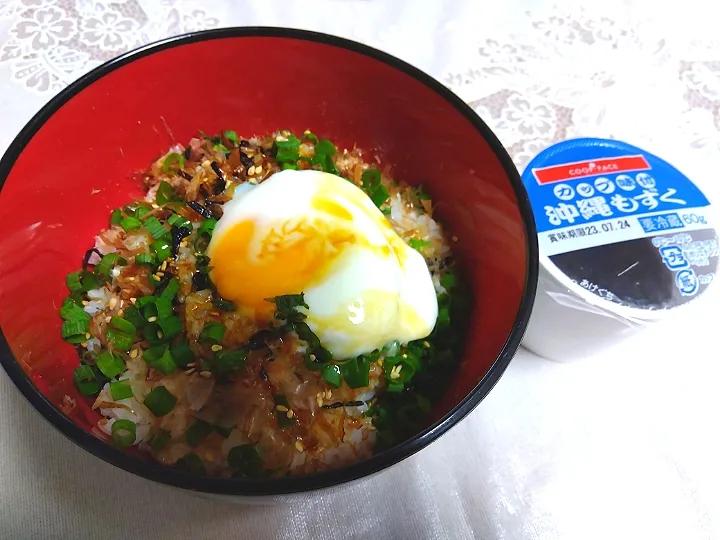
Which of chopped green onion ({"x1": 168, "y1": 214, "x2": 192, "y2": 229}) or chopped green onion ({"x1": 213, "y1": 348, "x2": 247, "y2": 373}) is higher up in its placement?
chopped green onion ({"x1": 168, "y1": 214, "x2": 192, "y2": 229})

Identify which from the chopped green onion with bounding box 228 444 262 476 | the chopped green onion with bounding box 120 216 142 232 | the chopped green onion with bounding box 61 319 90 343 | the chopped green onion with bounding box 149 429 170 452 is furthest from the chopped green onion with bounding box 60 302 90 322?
the chopped green onion with bounding box 228 444 262 476

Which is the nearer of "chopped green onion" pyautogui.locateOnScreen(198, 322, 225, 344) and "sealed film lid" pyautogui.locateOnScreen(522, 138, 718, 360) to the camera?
"chopped green onion" pyautogui.locateOnScreen(198, 322, 225, 344)

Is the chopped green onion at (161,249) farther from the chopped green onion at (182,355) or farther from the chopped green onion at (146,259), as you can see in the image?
the chopped green onion at (182,355)

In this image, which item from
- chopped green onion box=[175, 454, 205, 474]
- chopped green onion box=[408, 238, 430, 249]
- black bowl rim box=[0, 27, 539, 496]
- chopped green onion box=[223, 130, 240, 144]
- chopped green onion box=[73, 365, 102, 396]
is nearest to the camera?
black bowl rim box=[0, 27, 539, 496]

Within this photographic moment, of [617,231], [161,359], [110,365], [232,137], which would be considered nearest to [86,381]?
[110,365]

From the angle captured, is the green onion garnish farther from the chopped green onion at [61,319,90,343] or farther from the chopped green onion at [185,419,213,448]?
the chopped green onion at [185,419,213,448]

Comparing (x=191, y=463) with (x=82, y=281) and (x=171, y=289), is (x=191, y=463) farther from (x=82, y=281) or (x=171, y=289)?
(x=82, y=281)

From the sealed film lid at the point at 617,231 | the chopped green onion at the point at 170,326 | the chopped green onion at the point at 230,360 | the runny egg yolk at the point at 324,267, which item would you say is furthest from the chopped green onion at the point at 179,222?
the sealed film lid at the point at 617,231

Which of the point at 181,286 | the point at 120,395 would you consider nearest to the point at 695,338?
the point at 181,286
